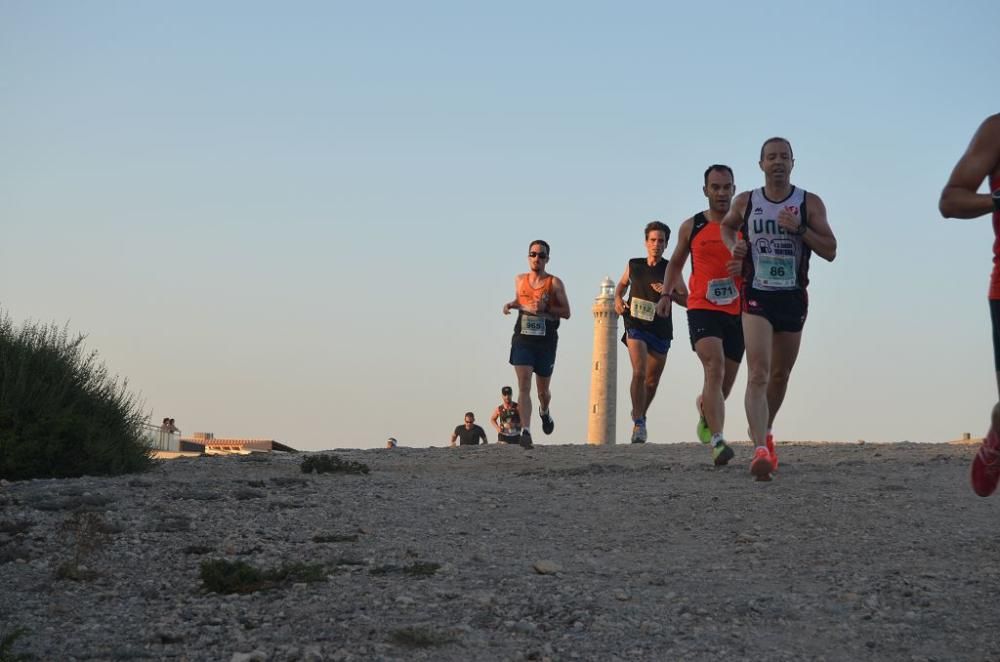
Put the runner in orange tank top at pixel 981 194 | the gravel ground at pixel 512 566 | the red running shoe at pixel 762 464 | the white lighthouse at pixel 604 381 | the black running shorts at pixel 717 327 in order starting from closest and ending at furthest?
the runner in orange tank top at pixel 981 194, the gravel ground at pixel 512 566, the red running shoe at pixel 762 464, the black running shorts at pixel 717 327, the white lighthouse at pixel 604 381

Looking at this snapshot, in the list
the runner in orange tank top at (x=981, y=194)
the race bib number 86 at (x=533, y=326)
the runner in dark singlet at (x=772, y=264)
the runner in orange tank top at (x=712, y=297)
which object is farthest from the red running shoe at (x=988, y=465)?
the race bib number 86 at (x=533, y=326)

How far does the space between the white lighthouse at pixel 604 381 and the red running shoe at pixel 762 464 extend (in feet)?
163

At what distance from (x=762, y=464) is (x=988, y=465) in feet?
11.3

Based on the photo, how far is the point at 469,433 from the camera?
18281 millimetres

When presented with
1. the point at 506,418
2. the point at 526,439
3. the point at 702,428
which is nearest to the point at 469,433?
the point at 506,418

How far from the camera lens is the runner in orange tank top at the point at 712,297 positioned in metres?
10.6

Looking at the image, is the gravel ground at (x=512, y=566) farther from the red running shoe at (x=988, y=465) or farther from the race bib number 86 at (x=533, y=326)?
the race bib number 86 at (x=533, y=326)

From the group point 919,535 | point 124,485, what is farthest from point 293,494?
point 919,535

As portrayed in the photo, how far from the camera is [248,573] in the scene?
6184 millimetres

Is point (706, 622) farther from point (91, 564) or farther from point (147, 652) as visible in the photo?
point (91, 564)

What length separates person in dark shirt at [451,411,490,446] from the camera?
18.2 meters

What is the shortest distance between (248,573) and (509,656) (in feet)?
5.54

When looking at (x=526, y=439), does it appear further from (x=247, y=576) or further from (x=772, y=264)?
(x=247, y=576)

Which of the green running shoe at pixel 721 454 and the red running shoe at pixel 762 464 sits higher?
the green running shoe at pixel 721 454
